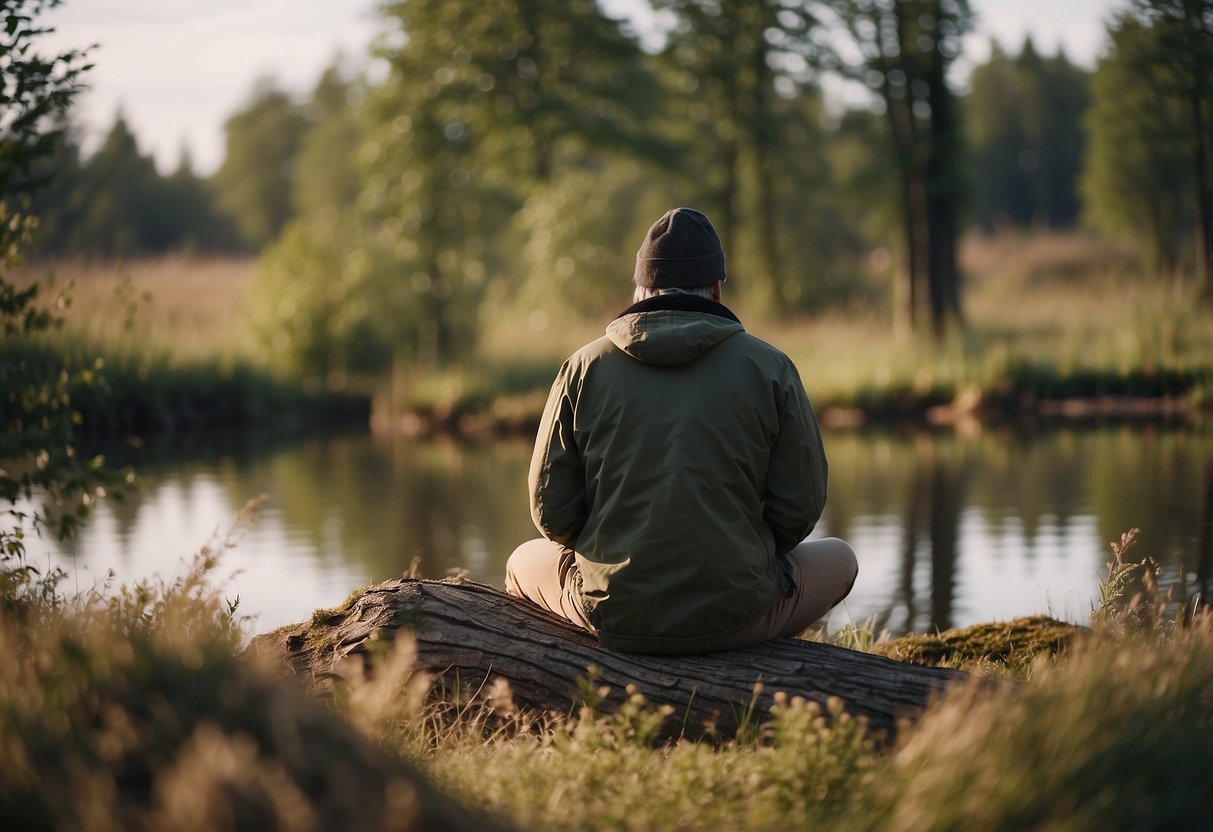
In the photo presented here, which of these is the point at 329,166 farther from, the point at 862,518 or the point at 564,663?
the point at 564,663

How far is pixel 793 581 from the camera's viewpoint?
4.02m

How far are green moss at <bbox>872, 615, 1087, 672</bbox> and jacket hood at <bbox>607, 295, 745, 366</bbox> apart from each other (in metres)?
1.68

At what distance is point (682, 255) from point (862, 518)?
6755mm

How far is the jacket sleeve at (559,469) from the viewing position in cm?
390

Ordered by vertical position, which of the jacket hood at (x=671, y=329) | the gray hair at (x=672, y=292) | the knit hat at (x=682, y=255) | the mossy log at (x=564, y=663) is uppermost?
the knit hat at (x=682, y=255)

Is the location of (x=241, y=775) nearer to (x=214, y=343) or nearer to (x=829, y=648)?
(x=829, y=648)

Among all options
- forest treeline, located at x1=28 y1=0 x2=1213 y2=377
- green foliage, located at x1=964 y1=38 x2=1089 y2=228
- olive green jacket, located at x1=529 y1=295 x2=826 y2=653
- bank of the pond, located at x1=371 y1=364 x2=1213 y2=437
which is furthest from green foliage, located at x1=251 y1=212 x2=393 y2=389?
green foliage, located at x1=964 y1=38 x2=1089 y2=228

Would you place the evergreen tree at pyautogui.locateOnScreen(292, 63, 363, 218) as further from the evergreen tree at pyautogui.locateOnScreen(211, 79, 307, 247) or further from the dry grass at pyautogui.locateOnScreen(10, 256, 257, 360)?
the dry grass at pyautogui.locateOnScreen(10, 256, 257, 360)

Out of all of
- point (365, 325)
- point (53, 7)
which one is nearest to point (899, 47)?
point (365, 325)

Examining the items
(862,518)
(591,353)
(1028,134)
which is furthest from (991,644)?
(1028,134)

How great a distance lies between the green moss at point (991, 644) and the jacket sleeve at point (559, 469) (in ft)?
5.00

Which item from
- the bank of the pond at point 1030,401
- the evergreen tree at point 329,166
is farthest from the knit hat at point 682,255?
the evergreen tree at point 329,166

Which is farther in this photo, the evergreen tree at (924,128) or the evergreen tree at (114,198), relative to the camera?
the evergreen tree at (114,198)

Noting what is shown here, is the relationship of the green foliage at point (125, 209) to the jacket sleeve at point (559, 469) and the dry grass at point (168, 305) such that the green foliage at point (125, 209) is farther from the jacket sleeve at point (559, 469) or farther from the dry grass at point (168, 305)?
the jacket sleeve at point (559, 469)
